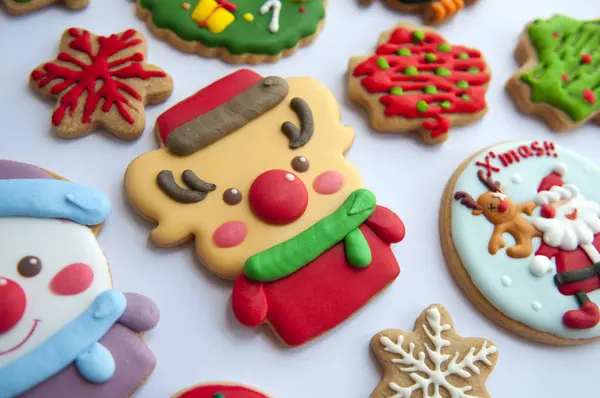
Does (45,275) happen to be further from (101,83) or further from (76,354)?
(101,83)

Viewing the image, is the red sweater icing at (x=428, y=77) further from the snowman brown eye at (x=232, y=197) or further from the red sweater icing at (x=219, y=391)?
the red sweater icing at (x=219, y=391)

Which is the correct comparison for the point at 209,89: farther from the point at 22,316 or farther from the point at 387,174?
the point at 22,316

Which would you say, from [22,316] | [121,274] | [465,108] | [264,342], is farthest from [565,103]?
[22,316]

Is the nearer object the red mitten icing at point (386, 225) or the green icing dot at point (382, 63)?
the red mitten icing at point (386, 225)

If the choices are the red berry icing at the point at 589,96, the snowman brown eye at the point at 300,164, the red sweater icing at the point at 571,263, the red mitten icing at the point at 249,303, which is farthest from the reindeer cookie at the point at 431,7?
the red mitten icing at the point at 249,303

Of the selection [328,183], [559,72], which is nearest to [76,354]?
[328,183]
